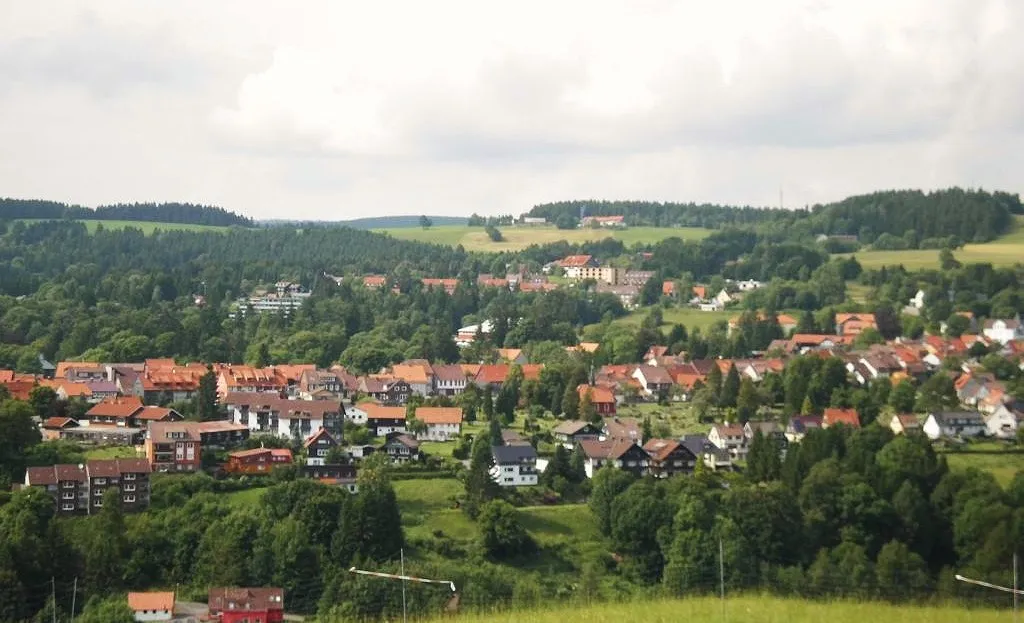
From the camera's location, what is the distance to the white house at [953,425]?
34.6 metres

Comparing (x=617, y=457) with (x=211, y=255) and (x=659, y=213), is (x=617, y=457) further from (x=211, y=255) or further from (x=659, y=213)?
(x=659, y=213)

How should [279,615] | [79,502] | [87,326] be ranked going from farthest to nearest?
[87,326] < [79,502] < [279,615]

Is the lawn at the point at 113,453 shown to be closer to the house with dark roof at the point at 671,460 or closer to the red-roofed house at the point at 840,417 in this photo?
the house with dark roof at the point at 671,460

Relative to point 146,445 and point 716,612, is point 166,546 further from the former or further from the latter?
point 716,612

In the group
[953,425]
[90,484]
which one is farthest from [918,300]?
[90,484]

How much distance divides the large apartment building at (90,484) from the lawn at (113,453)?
9.71 ft

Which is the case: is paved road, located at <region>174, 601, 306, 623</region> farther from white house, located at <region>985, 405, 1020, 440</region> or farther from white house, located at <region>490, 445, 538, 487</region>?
white house, located at <region>985, 405, 1020, 440</region>

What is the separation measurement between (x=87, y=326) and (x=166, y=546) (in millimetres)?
26384

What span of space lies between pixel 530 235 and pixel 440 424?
69089 millimetres

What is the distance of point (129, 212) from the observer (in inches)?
4717

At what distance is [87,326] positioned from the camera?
48.2 meters

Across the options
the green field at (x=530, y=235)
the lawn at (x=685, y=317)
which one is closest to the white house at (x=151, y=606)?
the lawn at (x=685, y=317)

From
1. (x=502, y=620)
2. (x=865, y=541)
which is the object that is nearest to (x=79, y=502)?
(x=865, y=541)

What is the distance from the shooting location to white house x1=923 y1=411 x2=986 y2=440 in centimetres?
3462
